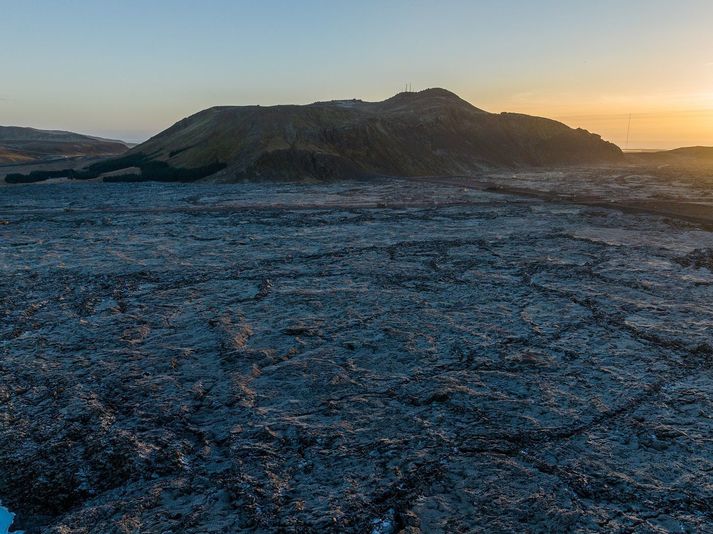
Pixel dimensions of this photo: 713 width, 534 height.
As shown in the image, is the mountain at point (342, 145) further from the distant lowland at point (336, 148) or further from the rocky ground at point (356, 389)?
the rocky ground at point (356, 389)

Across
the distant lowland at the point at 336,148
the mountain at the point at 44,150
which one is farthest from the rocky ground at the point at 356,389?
the mountain at the point at 44,150

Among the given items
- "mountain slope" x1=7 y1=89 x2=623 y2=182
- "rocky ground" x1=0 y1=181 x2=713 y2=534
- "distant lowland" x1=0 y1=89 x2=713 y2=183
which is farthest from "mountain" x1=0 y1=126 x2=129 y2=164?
"rocky ground" x1=0 y1=181 x2=713 y2=534

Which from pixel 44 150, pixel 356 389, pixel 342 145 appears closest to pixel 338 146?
pixel 342 145

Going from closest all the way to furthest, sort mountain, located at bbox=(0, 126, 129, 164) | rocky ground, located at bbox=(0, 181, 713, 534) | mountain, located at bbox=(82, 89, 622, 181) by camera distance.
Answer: rocky ground, located at bbox=(0, 181, 713, 534) → mountain, located at bbox=(82, 89, 622, 181) → mountain, located at bbox=(0, 126, 129, 164)

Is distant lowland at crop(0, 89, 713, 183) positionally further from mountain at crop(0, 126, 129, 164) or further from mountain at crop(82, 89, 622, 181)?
mountain at crop(0, 126, 129, 164)

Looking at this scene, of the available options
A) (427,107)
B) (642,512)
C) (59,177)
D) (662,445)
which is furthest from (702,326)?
(427,107)

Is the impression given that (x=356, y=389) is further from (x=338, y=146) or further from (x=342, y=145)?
(x=342, y=145)
